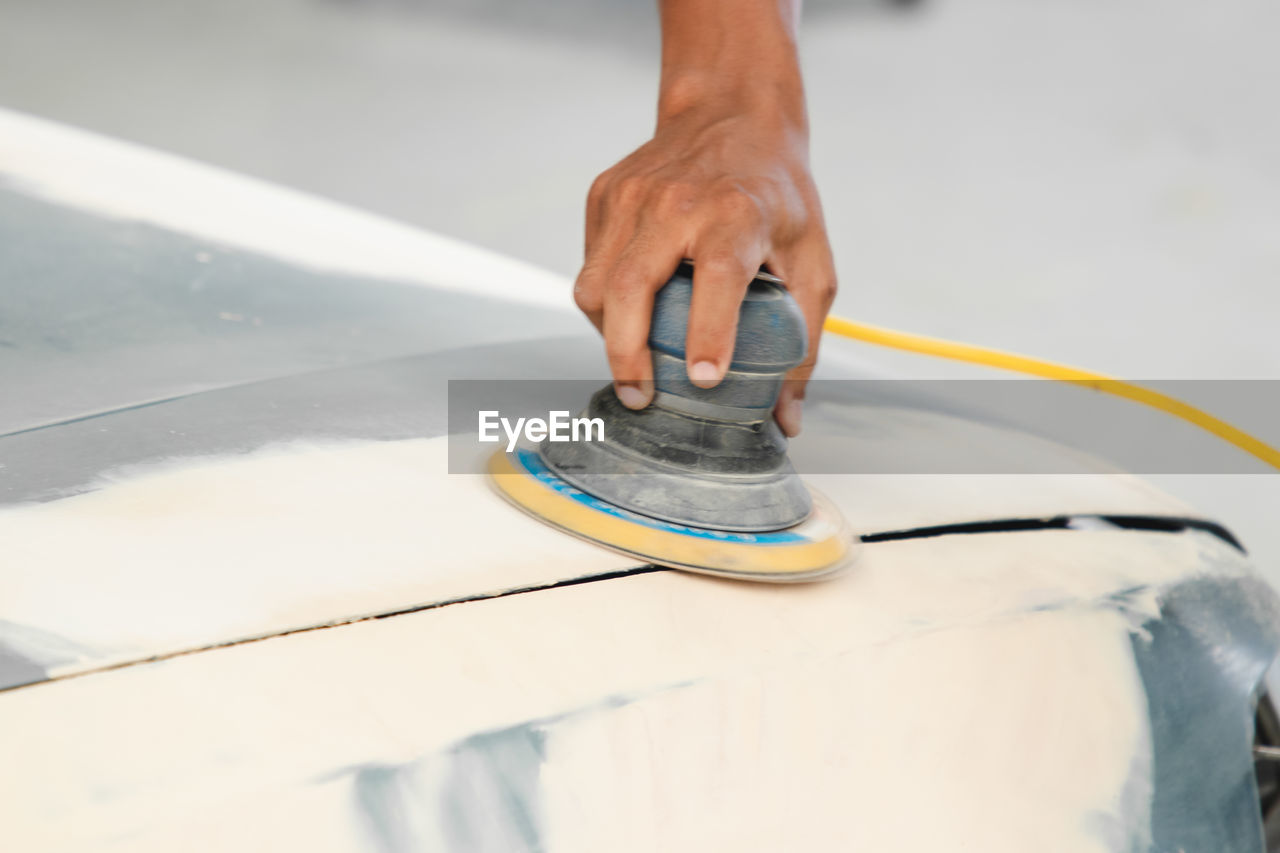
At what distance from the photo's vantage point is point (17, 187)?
38.1 inches

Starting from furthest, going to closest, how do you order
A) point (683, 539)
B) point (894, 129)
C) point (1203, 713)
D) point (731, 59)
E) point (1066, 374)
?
point (894, 129) → point (1066, 374) → point (731, 59) → point (1203, 713) → point (683, 539)

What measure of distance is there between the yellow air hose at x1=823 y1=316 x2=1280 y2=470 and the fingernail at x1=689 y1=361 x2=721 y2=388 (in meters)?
0.45

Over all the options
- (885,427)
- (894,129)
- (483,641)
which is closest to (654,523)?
(483,641)

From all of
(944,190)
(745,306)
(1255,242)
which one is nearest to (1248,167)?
(1255,242)

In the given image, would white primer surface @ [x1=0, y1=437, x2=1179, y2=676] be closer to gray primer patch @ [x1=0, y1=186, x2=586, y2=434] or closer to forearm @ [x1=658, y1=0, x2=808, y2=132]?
gray primer patch @ [x1=0, y1=186, x2=586, y2=434]

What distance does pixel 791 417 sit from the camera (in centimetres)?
75

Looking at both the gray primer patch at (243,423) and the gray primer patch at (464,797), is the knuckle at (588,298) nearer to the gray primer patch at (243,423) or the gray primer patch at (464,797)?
the gray primer patch at (243,423)

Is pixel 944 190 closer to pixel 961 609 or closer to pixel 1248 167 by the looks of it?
pixel 1248 167

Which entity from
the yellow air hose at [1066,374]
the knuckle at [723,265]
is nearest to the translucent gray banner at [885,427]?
the yellow air hose at [1066,374]

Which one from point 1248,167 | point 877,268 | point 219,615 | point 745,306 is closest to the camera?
point 219,615

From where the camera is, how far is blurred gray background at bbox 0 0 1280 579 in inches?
124

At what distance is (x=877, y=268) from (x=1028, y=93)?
1898 mm

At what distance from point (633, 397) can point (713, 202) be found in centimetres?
12

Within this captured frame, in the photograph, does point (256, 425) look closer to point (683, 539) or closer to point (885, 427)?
point (683, 539)
